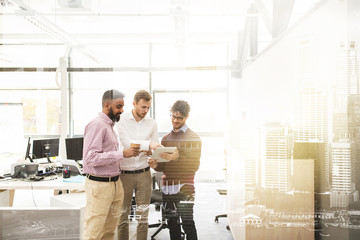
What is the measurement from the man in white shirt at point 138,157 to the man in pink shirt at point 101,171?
165 mm

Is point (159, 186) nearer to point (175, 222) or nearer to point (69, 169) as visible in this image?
point (175, 222)

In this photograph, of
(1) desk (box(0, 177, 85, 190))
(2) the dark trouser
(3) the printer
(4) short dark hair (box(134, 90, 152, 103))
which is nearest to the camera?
(4) short dark hair (box(134, 90, 152, 103))

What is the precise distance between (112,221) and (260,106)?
1.61m

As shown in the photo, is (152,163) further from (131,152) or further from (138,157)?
(131,152)

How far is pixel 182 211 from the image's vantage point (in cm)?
242

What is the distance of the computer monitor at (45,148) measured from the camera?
3375 mm

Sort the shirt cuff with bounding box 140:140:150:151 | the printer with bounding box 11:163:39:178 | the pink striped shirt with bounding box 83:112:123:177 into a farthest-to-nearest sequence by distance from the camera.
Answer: the printer with bounding box 11:163:39:178 → the shirt cuff with bounding box 140:140:150:151 → the pink striped shirt with bounding box 83:112:123:177

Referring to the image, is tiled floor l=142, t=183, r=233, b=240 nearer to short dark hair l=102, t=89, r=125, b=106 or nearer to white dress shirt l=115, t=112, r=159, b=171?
white dress shirt l=115, t=112, r=159, b=171

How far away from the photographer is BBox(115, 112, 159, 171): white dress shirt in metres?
2.19

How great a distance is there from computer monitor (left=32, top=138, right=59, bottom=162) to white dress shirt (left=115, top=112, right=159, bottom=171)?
1.78 m

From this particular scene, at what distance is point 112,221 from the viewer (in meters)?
2.11

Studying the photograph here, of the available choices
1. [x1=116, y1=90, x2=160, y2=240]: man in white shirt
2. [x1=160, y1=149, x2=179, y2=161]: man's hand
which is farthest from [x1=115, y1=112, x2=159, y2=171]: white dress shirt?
[x1=160, y1=149, x2=179, y2=161]: man's hand

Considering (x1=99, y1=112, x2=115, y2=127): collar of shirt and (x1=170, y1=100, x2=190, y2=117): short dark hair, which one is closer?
(x1=99, y1=112, x2=115, y2=127): collar of shirt

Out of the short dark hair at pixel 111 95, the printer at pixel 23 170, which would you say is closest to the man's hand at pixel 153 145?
the short dark hair at pixel 111 95
